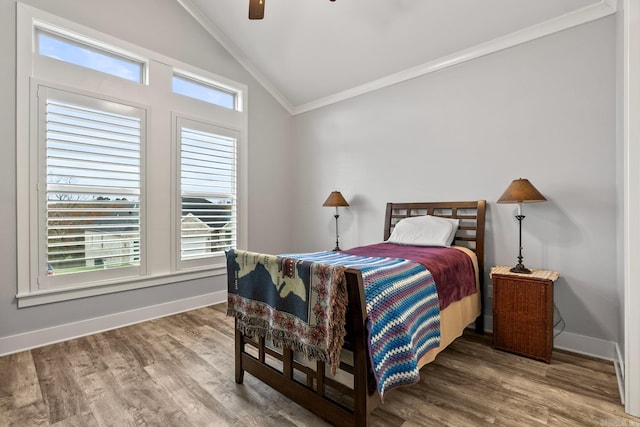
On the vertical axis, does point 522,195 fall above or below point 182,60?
below

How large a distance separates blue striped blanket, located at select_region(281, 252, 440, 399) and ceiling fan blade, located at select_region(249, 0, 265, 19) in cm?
206

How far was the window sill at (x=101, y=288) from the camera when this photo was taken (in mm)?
2672

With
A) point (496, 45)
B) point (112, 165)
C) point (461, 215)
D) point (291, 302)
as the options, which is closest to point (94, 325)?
point (112, 165)

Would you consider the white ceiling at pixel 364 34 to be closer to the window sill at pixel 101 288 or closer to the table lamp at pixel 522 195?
the table lamp at pixel 522 195

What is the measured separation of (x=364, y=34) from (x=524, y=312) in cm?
311

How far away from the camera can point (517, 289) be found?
2455mm

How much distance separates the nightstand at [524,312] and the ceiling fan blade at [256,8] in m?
2.80

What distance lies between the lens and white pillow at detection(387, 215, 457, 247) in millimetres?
2938

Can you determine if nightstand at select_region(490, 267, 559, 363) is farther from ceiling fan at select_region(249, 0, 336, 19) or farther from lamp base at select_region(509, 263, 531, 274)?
ceiling fan at select_region(249, 0, 336, 19)

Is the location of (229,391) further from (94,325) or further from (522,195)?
(522,195)

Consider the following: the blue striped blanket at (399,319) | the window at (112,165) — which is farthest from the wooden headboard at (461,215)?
the window at (112,165)

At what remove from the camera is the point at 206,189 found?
3.88 metres

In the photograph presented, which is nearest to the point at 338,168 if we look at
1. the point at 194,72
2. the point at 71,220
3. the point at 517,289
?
the point at 194,72

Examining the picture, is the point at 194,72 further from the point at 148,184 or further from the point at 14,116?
the point at 14,116
